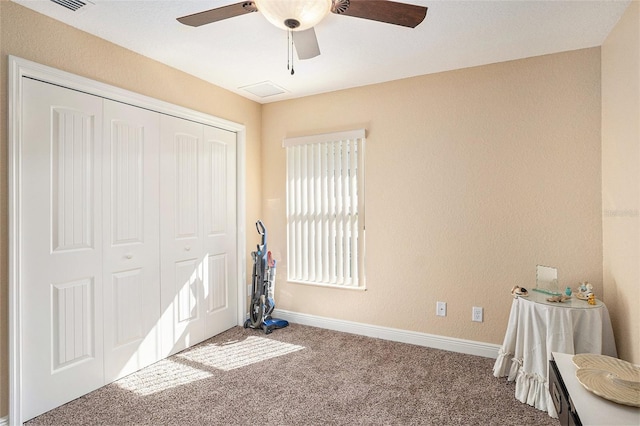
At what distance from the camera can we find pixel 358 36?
2.46 m

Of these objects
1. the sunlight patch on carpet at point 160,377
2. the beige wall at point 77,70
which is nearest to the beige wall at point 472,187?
the beige wall at point 77,70

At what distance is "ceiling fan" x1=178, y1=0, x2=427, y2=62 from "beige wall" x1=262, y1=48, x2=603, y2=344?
1.54 metres

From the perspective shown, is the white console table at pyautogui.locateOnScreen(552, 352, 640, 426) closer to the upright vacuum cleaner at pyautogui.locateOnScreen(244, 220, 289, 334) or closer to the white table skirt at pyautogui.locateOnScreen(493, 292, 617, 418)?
the white table skirt at pyautogui.locateOnScreen(493, 292, 617, 418)

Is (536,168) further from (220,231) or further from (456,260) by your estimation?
(220,231)

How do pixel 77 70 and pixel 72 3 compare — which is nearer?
pixel 72 3

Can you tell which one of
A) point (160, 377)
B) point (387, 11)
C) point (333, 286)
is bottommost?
point (160, 377)

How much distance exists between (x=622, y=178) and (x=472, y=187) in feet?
3.29

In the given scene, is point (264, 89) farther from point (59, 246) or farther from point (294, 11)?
point (59, 246)

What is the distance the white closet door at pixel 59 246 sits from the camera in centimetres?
211

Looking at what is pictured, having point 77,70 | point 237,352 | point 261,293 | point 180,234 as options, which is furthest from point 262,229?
point 77,70

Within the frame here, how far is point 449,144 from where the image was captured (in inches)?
122

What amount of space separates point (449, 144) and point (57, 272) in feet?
10.3

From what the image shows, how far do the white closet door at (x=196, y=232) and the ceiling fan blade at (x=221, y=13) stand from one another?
1.33 m

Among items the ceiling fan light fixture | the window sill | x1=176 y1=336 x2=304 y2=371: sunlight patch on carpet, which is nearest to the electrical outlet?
the window sill
